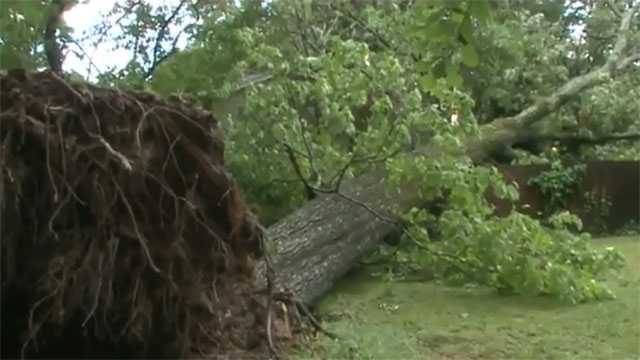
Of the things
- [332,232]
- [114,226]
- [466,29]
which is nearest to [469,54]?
[466,29]

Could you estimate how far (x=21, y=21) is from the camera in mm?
7918

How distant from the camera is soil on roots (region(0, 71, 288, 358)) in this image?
5.30 metres

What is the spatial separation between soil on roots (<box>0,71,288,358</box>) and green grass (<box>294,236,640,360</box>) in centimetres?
105

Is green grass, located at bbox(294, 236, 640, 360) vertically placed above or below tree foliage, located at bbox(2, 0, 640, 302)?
below

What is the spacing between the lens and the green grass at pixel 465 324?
667cm

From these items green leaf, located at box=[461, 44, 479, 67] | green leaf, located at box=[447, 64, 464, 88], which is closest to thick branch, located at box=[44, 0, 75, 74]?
green leaf, located at box=[447, 64, 464, 88]

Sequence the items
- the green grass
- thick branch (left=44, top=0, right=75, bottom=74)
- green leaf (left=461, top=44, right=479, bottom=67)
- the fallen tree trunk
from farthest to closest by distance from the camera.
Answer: thick branch (left=44, top=0, right=75, bottom=74) → the fallen tree trunk → the green grass → green leaf (left=461, top=44, right=479, bottom=67)

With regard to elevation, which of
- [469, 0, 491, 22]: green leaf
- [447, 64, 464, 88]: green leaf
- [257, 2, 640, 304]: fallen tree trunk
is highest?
[469, 0, 491, 22]: green leaf

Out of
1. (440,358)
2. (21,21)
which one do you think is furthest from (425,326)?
(21,21)

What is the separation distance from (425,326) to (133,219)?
3.00m

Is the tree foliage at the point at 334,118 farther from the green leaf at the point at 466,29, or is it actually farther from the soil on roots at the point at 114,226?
the green leaf at the point at 466,29

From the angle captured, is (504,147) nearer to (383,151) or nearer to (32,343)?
(383,151)

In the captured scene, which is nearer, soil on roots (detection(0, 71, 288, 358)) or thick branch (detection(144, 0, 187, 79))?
soil on roots (detection(0, 71, 288, 358))

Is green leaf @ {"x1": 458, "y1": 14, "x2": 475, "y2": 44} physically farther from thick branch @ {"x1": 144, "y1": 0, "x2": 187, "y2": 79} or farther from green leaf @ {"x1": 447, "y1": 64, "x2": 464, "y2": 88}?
thick branch @ {"x1": 144, "y1": 0, "x2": 187, "y2": 79}
